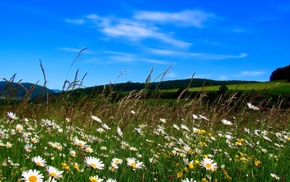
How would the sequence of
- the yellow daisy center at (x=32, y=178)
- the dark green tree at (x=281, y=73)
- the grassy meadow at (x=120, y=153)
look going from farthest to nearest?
1. the dark green tree at (x=281, y=73)
2. the grassy meadow at (x=120, y=153)
3. the yellow daisy center at (x=32, y=178)

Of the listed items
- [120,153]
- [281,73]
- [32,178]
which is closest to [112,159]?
[120,153]

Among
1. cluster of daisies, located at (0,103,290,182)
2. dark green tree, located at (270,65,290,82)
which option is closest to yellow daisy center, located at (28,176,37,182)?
cluster of daisies, located at (0,103,290,182)

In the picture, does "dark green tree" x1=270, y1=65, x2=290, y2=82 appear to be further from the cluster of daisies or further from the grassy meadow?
the cluster of daisies

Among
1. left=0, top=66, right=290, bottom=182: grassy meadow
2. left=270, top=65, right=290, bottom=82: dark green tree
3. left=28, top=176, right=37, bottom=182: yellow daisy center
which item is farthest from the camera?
left=270, top=65, right=290, bottom=82: dark green tree

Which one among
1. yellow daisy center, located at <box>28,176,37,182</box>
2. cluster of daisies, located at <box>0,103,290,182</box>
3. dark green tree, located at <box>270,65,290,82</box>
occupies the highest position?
dark green tree, located at <box>270,65,290,82</box>

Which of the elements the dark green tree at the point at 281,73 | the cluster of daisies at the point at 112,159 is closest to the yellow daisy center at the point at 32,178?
the cluster of daisies at the point at 112,159

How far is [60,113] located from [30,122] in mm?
894

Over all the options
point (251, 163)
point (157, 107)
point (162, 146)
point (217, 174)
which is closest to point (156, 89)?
point (157, 107)

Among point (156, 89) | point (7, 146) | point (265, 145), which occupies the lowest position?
point (265, 145)

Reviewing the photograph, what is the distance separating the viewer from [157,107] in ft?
22.8

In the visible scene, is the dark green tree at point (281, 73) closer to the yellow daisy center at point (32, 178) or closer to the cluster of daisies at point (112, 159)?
the cluster of daisies at point (112, 159)

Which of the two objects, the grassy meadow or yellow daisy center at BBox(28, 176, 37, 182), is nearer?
yellow daisy center at BBox(28, 176, 37, 182)

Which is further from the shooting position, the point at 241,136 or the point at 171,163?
the point at 241,136

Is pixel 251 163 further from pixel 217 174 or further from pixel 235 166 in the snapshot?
pixel 217 174
